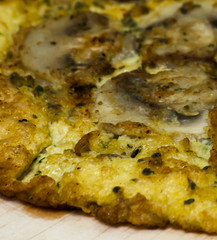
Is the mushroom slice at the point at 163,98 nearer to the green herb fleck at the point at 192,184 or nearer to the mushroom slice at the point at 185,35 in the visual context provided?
the mushroom slice at the point at 185,35

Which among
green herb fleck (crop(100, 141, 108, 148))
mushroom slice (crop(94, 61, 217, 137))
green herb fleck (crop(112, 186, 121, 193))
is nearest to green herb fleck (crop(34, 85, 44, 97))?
mushroom slice (crop(94, 61, 217, 137))

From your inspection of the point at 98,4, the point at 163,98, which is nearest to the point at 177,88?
the point at 163,98

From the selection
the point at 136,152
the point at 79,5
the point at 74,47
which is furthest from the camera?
the point at 79,5

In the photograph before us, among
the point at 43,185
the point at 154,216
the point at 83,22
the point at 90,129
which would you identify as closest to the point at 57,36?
the point at 83,22

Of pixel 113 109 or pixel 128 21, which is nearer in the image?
pixel 113 109

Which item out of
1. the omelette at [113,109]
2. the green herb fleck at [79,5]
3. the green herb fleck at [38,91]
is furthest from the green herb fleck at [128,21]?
the green herb fleck at [38,91]

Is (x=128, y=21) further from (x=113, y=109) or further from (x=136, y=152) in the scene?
(x=136, y=152)

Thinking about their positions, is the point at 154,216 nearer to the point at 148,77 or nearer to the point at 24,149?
the point at 24,149
